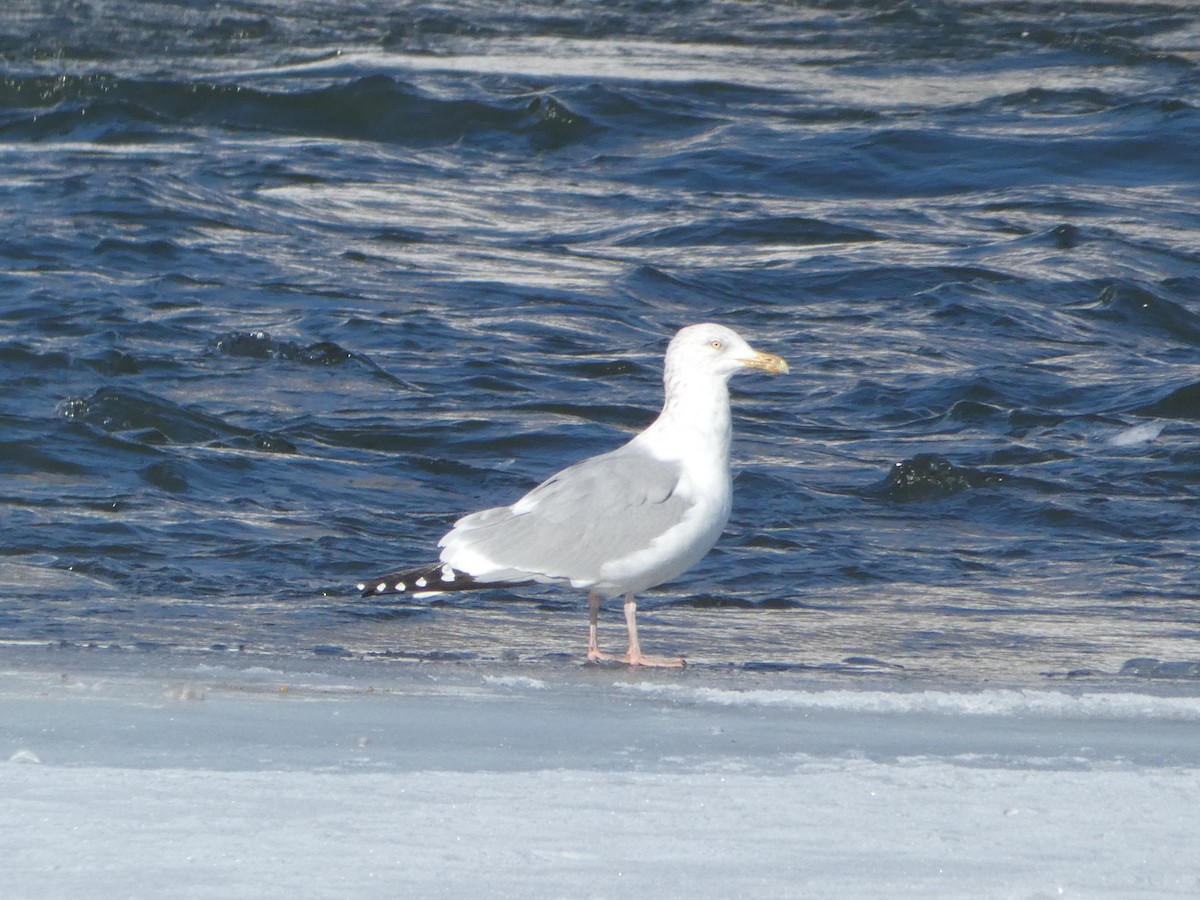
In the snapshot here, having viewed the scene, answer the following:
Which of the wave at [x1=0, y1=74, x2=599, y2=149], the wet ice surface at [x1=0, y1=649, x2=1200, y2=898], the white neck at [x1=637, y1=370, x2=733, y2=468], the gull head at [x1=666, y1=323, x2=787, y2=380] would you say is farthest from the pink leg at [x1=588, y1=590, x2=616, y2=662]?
the wave at [x1=0, y1=74, x2=599, y2=149]

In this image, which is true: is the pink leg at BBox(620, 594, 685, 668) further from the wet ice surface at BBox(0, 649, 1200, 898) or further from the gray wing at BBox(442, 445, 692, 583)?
the wet ice surface at BBox(0, 649, 1200, 898)

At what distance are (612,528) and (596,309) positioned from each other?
6178mm

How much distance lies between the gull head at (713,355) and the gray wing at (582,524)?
0.34 meters

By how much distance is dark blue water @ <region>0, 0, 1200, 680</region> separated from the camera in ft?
19.5

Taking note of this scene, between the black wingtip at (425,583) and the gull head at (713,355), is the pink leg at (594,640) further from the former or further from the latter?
the gull head at (713,355)

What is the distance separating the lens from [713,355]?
5.04 m

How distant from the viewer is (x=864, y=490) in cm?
780

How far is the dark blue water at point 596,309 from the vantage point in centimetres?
594

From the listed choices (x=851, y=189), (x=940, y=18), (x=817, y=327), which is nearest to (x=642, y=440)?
(x=817, y=327)

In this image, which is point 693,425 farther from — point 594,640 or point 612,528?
point 594,640

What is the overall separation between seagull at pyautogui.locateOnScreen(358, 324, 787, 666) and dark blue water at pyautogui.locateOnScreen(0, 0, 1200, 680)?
250 mm

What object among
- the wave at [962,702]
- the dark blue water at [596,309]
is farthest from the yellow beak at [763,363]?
the wave at [962,702]

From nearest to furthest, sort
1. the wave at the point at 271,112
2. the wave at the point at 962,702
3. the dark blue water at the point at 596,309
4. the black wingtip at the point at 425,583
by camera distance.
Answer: the wave at the point at 962,702
the black wingtip at the point at 425,583
the dark blue water at the point at 596,309
the wave at the point at 271,112

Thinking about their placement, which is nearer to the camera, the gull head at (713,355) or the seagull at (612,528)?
the seagull at (612,528)
